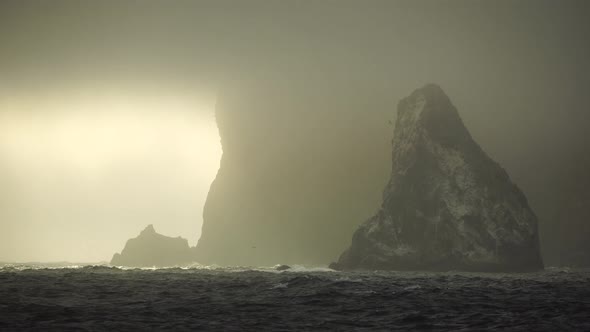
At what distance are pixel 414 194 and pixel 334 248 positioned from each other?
6991 cm

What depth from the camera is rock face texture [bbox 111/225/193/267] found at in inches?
6619

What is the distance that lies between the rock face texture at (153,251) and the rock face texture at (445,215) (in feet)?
259

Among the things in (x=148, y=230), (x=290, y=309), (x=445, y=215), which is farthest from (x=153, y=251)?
(x=290, y=309)

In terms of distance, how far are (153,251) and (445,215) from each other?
3961 inches

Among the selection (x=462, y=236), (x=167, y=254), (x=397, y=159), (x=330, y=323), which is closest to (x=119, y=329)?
(x=330, y=323)

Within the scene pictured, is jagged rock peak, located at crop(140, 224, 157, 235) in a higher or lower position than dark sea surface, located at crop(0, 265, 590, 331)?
higher

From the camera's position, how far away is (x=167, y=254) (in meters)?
170

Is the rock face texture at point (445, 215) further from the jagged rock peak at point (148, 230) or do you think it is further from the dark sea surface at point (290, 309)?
the jagged rock peak at point (148, 230)

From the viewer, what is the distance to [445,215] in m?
104

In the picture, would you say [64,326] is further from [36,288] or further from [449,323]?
[36,288]

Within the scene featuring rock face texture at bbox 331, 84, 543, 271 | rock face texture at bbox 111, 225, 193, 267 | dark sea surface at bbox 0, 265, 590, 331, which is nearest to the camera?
dark sea surface at bbox 0, 265, 590, 331

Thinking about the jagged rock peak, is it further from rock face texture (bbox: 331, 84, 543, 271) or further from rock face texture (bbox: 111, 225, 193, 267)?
rock face texture (bbox: 331, 84, 543, 271)

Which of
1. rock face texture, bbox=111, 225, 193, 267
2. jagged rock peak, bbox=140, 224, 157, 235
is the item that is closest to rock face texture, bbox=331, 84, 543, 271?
rock face texture, bbox=111, 225, 193, 267

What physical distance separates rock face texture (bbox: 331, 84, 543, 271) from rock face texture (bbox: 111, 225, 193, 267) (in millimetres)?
78845
